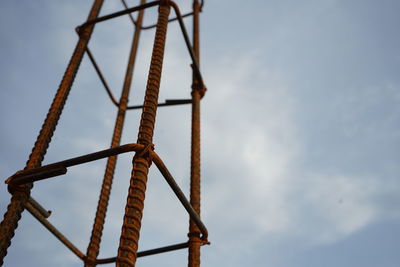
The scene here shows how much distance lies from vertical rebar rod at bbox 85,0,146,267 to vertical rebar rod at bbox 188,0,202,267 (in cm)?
187

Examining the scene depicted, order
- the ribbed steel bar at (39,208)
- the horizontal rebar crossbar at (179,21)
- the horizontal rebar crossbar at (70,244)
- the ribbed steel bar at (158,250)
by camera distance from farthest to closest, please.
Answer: the horizontal rebar crossbar at (179,21)
the ribbed steel bar at (158,250)
the horizontal rebar crossbar at (70,244)
the ribbed steel bar at (39,208)

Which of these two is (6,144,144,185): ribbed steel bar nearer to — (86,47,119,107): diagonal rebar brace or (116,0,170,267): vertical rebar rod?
(116,0,170,267): vertical rebar rod

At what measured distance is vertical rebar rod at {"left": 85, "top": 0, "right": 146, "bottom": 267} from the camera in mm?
6078

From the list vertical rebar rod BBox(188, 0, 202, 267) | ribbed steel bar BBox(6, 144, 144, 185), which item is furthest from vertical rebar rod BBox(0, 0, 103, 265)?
vertical rebar rod BBox(188, 0, 202, 267)

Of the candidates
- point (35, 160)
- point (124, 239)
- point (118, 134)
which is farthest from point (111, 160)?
point (124, 239)

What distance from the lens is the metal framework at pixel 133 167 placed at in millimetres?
3047

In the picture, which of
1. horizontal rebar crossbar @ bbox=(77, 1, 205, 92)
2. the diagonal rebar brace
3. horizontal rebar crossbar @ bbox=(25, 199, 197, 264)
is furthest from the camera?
the diagonal rebar brace

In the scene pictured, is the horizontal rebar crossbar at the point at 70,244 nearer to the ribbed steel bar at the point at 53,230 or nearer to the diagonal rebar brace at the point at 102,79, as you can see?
the ribbed steel bar at the point at 53,230

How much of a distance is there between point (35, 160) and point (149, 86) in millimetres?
1679

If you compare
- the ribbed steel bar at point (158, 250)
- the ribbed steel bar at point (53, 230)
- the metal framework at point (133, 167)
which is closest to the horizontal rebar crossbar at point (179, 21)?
the metal framework at point (133, 167)

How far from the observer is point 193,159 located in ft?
19.3

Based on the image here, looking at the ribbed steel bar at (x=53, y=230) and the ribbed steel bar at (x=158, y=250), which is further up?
the ribbed steel bar at (x=53, y=230)

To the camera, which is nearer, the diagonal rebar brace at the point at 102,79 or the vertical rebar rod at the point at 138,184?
the vertical rebar rod at the point at 138,184

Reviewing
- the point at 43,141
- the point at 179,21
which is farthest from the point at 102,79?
the point at 43,141
